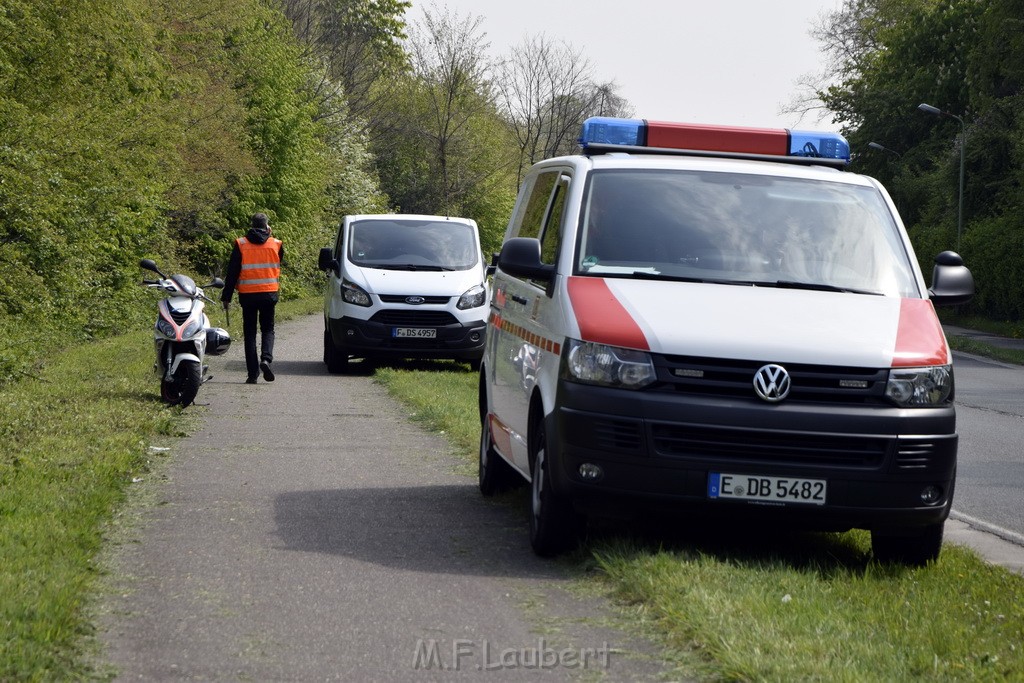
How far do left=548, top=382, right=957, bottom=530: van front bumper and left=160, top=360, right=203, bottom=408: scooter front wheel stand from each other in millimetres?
7738

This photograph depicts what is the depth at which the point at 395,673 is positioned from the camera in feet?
17.2

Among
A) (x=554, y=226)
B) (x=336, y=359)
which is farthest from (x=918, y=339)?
(x=336, y=359)

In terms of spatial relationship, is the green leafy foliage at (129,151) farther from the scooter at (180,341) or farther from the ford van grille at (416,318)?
the ford van grille at (416,318)

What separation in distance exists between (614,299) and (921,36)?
51.6 metres

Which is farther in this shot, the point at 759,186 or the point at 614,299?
the point at 759,186

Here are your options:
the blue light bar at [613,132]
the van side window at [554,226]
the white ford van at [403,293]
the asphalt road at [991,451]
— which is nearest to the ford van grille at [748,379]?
the van side window at [554,226]

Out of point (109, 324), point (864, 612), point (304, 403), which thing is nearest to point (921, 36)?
point (109, 324)

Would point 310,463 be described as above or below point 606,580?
below

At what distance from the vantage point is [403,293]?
1934 cm

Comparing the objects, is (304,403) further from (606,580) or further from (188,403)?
(606,580)

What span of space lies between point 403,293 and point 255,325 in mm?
2805

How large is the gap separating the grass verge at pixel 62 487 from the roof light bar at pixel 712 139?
3.55 metres

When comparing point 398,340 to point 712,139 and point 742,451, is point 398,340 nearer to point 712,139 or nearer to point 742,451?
point 712,139

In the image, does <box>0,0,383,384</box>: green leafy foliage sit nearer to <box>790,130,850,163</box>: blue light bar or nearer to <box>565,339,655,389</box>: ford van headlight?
<box>790,130,850,163</box>: blue light bar
